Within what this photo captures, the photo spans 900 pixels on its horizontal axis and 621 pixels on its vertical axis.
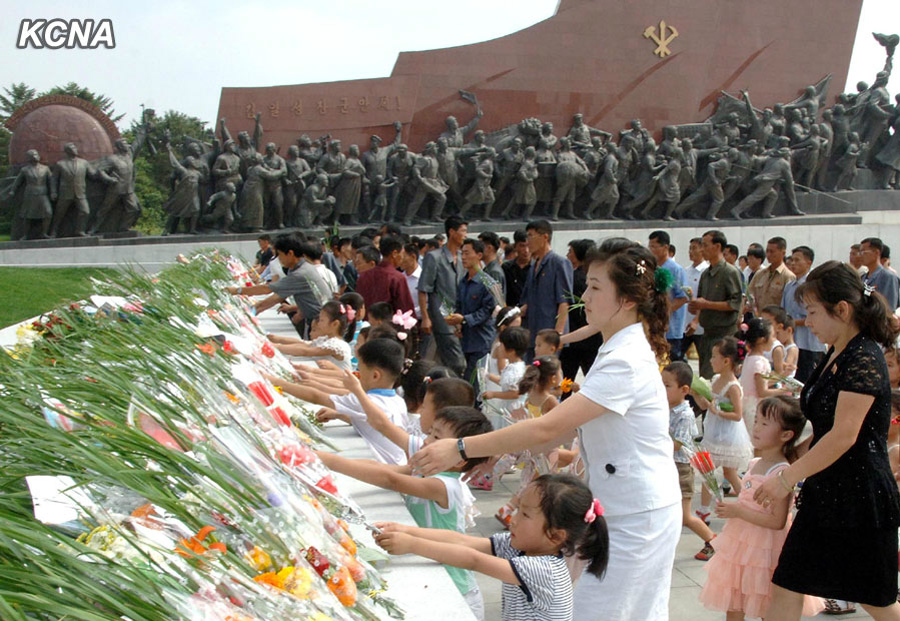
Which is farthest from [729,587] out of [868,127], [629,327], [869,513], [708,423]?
[868,127]

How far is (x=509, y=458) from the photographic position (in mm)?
3521

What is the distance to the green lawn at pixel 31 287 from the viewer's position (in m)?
8.57

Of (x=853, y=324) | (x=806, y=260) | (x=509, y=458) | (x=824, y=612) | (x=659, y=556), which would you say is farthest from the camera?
(x=806, y=260)

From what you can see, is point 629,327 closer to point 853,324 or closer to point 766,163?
point 853,324

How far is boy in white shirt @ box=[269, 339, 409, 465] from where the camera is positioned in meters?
3.04

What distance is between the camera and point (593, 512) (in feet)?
6.17

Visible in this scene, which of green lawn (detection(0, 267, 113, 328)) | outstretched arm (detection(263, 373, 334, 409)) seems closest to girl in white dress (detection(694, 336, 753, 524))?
outstretched arm (detection(263, 373, 334, 409))

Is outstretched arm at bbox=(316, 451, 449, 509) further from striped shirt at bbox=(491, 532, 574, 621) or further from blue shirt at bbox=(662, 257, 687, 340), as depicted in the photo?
blue shirt at bbox=(662, 257, 687, 340)

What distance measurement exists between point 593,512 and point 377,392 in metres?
1.35

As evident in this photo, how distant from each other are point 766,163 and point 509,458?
16.8m

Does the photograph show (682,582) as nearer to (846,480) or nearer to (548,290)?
(846,480)

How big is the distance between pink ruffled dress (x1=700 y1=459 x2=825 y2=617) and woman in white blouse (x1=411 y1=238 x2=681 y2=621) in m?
0.80

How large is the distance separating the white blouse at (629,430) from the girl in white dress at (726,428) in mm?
2337

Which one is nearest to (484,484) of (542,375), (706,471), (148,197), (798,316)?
(542,375)
